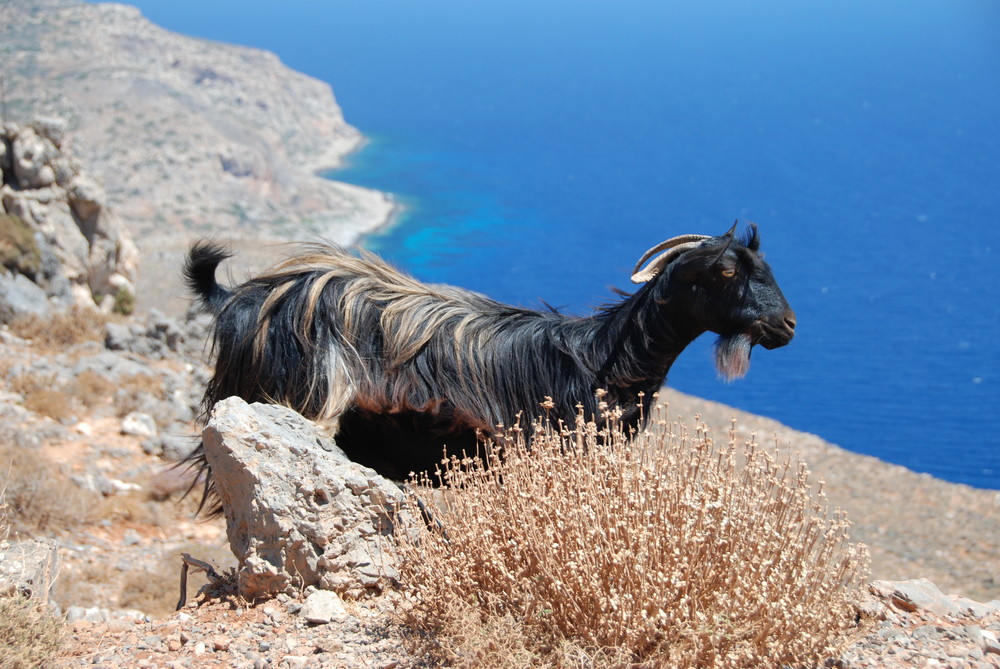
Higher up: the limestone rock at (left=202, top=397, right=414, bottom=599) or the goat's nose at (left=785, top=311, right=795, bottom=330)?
the goat's nose at (left=785, top=311, right=795, bottom=330)

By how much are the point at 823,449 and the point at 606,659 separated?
568 inches

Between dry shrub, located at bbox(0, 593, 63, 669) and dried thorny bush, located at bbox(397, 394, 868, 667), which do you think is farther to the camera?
dry shrub, located at bbox(0, 593, 63, 669)

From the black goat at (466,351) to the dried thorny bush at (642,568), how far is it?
4.05ft

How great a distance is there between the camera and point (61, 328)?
10750mm

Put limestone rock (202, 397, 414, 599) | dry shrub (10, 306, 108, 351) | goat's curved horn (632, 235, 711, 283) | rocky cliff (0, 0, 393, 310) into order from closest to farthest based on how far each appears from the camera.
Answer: limestone rock (202, 397, 414, 599), goat's curved horn (632, 235, 711, 283), dry shrub (10, 306, 108, 351), rocky cliff (0, 0, 393, 310)

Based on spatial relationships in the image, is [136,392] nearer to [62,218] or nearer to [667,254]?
[62,218]

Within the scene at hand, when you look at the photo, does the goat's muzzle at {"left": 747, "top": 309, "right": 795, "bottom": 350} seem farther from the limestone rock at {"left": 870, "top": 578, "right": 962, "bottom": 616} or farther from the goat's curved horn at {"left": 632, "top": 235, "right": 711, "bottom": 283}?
the limestone rock at {"left": 870, "top": 578, "right": 962, "bottom": 616}

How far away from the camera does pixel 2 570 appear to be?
3604mm

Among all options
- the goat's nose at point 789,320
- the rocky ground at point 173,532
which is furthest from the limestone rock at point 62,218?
the goat's nose at point 789,320

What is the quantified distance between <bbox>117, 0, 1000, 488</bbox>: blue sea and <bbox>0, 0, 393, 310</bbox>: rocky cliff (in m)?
4.35

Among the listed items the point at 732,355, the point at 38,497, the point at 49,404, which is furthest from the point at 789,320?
→ the point at 49,404

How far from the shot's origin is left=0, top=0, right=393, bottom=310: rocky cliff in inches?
1615

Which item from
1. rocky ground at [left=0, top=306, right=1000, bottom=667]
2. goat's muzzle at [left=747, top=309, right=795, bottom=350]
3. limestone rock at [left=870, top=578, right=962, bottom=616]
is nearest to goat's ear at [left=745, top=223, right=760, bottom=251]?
goat's muzzle at [left=747, top=309, right=795, bottom=350]

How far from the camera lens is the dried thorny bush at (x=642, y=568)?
2.94 metres
